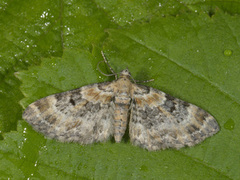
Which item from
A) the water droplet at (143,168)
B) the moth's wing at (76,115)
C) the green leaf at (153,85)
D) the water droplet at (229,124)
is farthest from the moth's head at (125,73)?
the water droplet at (229,124)

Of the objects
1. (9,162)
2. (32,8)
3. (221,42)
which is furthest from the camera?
(32,8)

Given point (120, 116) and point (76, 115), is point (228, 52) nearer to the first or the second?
point (120, 116)

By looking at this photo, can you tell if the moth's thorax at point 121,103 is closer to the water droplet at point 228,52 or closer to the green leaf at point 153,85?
the green leaf at point 153,85

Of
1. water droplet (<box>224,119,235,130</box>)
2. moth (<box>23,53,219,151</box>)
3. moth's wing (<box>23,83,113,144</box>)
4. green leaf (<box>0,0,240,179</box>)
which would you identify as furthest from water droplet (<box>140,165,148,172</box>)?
water droplet (<box>224,119,235,130</box>)

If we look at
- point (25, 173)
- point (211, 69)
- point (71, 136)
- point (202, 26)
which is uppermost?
point (202, 26)

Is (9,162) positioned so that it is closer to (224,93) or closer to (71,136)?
(71,136)

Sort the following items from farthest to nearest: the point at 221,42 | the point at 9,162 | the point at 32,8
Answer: the point at 32,8, the point at 221,42, the point at 9,162

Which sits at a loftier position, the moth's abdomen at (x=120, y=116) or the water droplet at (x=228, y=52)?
the water droplet at (x=228, y=52)

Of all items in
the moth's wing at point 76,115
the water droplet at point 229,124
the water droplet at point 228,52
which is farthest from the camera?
the water droplet at point 228,52

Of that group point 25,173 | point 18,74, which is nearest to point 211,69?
point 18,74
